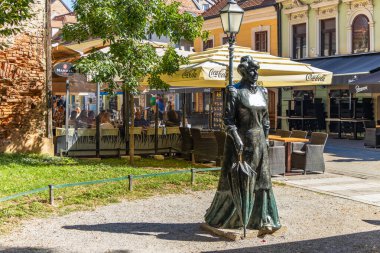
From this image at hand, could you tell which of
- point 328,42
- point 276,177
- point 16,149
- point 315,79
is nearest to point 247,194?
point 276,177

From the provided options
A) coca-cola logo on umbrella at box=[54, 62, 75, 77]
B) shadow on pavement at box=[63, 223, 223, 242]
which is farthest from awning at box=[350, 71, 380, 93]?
shadow on pavement at box=[63, 223, 223, 242]

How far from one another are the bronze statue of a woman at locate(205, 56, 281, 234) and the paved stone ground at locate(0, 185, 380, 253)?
0.89 ft

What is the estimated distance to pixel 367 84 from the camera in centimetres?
1780

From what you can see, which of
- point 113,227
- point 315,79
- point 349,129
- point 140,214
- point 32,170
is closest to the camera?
point 113,227

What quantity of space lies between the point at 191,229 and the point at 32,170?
16.6 feet

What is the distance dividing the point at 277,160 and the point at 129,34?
13.3 feet

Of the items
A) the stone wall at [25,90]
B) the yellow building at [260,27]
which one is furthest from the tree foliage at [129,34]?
the yellow building at [260,27]

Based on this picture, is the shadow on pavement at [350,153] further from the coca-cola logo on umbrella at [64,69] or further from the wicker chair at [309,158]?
the coca-cola logo on umbrella at [64,69]

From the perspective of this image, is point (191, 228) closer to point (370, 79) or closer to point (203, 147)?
point (203, 147)

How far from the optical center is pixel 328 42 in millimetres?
24703

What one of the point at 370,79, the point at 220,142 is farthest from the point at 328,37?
the point at 220,142

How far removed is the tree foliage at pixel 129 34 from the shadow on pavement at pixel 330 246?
6110 mm

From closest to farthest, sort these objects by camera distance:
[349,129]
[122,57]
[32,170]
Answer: [32,170]
[122,57]
[349,129]

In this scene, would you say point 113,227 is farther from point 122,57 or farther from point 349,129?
point 349,129
